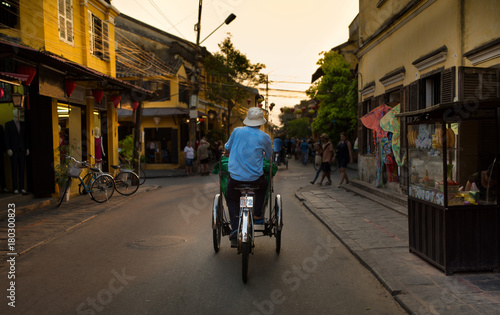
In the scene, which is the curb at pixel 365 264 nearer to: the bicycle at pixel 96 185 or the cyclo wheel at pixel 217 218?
the cyclo wheel at pixel 217 218

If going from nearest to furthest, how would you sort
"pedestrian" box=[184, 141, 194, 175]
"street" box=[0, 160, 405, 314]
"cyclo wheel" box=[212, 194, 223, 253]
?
"street" box=[0, 160, 405, 314] → "cyclo wheel" box=[212, 194, 223, 253] → "pedestrian" box=[184, 141, 194, 175]

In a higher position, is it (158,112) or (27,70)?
(158,112)

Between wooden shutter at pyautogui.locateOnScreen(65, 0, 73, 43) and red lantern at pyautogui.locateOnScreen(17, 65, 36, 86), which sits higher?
wooden shutter at pyautogui.locateOnScreen(65, 0, 73, 43)

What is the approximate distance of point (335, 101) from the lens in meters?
27.4

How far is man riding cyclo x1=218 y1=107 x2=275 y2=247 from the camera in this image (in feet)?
17.6

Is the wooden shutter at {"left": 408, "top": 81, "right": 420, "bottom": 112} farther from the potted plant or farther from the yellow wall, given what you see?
the potted plant

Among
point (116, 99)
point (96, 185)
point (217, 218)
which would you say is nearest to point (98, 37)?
point (116, 99)

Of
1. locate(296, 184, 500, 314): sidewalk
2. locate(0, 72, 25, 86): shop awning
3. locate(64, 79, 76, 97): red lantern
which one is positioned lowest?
locate(296, 184, 500, 314): sidewalk

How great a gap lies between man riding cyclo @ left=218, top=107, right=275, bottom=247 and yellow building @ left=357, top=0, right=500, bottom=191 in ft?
8.32

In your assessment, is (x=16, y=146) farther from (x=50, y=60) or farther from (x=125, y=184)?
(x=125, y=184)

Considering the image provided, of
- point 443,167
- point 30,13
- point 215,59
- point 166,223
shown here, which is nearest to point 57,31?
A: point 30,13

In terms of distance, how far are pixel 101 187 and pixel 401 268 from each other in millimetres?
8710

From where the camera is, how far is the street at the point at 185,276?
4094mm

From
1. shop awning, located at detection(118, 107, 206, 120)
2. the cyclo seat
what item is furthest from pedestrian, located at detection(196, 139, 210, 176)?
the cyclo seat
